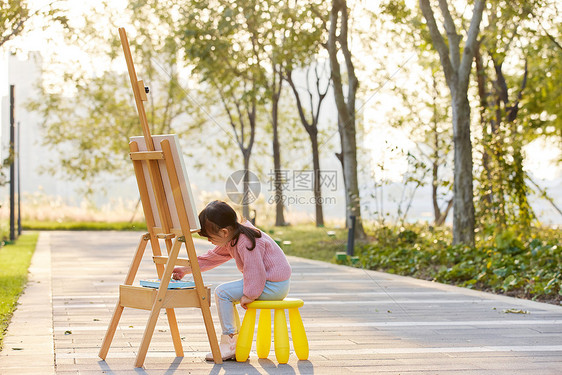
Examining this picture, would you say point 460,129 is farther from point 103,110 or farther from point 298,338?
point 103,110

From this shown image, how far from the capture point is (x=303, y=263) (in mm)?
13070

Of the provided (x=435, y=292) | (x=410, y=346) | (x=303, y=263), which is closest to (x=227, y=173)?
(x=303, y=263)

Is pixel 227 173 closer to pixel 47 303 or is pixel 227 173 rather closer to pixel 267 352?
pixel 47 303

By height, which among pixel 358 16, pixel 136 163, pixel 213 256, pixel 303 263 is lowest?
pixel 303 263

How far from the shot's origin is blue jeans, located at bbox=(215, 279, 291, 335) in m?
5.12

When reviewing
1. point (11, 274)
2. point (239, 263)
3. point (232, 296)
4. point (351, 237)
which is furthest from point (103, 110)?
point (232, 296)

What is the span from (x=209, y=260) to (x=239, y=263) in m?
0.22

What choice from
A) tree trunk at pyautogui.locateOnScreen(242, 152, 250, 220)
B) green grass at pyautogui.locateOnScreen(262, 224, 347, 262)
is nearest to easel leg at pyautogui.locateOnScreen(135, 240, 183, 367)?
green grass at pyautogui.locateOnScreen(262, 224, 347, 262)

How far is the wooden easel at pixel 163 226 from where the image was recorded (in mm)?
4812

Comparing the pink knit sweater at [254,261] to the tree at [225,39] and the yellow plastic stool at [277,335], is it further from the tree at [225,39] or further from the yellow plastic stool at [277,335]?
the tree at [225,39]

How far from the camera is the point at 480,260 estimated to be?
34.4ft

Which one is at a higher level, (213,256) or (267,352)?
(213,256)

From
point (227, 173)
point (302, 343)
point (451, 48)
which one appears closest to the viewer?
point (302, 343)

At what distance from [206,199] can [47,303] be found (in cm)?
1864
